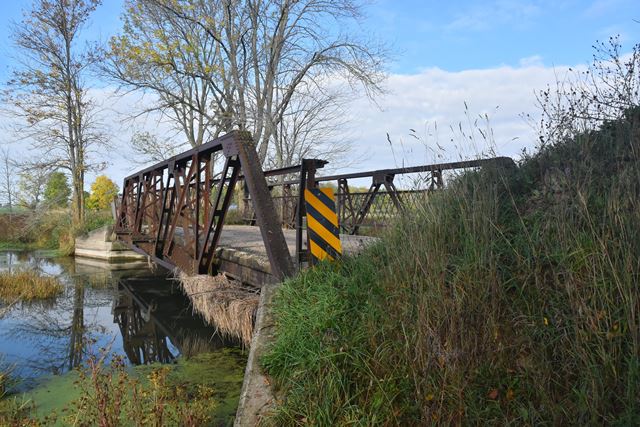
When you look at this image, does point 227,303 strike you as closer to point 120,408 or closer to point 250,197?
point 120,408

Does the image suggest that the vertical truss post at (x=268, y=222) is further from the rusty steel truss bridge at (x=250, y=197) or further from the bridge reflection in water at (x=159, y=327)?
the bridge reflection in water at (x=159, y=327)

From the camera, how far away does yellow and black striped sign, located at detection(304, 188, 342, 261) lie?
3.90 meters

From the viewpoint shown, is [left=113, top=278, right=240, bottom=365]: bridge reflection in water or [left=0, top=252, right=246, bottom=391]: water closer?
[left=0, top=252, right=246, bottom=391]: water

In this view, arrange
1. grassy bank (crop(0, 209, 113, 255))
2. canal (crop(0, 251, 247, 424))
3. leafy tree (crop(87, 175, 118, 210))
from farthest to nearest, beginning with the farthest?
1. leafy tree (crop(87, 175, 118, 210))
2. grassy bank (crop(0, 209, 113, 255))
3. canal (crop(0, 251, 247, 424))

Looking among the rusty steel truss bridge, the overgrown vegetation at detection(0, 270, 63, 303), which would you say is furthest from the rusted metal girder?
the overgrown vegetation at detection(0, 270, 63, 303)

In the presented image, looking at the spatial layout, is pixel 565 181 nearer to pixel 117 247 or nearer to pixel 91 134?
pixel 117 247

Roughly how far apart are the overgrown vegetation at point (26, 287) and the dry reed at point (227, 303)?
277 inches

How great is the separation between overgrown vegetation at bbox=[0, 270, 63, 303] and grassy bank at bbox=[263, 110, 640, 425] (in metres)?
9.88

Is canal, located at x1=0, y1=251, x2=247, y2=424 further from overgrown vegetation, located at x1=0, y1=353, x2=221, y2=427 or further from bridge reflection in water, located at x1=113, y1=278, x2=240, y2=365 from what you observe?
overgrown vegetation, located at x1=0, y1=353, x2=221, y2=427

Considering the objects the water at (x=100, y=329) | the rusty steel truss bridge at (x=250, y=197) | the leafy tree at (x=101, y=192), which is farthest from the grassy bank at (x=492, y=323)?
the leafy tree at (x=101, y=192)

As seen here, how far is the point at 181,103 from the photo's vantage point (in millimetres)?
19188

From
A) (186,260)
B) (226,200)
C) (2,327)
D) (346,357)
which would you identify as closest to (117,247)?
(2,327)

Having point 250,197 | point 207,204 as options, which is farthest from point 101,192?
point 207,204

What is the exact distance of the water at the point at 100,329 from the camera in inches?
239
